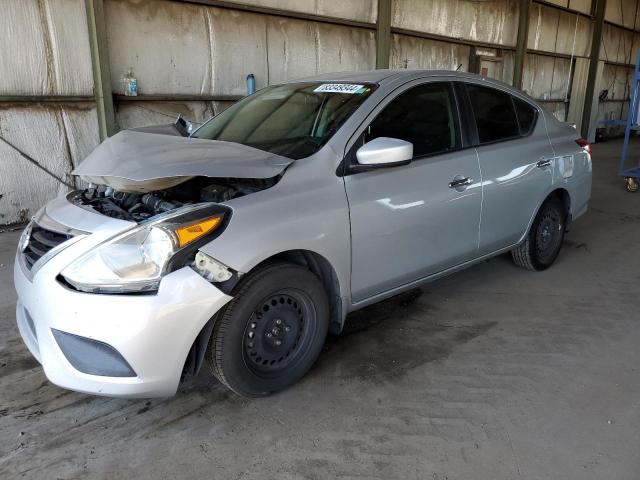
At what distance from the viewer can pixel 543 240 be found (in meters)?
4.24

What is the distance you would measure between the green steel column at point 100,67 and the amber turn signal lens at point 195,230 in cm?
433

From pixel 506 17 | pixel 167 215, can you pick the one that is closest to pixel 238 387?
pixel 167 215

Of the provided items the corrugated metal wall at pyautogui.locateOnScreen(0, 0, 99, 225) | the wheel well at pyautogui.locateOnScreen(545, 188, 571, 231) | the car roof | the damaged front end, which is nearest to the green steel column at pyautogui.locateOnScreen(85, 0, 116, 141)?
the corrugated metal wall at pyautogui.locateOnScreen(0, 0, 99, 225)

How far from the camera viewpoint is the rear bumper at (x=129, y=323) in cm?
203

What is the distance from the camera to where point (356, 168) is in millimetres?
2688

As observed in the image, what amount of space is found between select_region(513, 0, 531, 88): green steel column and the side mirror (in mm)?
11381

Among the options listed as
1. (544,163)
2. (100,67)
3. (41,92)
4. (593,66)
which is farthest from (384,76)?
(593,66)

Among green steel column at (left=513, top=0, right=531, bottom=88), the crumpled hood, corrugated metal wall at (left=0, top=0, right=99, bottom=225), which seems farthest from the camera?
green steel column at (left=513, top=0, right=531, bottom=88)

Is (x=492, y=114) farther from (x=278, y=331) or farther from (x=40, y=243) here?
(x=40, y=243)

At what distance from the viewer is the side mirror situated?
2604 mm

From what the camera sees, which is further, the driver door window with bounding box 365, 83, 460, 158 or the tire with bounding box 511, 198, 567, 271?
the tire with bounding box 511, 198, 567, 271

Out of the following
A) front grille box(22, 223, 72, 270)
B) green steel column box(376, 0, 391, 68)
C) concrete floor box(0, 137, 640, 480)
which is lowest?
concrete floor box(0, 137, 640, 480)

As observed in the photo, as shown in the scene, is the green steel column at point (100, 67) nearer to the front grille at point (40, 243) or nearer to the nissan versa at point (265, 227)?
the nissan versa at point (265, 227)

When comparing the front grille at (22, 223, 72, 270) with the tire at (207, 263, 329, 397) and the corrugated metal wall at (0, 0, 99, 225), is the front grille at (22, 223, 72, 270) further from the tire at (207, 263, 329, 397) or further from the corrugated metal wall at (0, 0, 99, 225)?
the corrugated metal wall at (0, 0, 99, 225)
